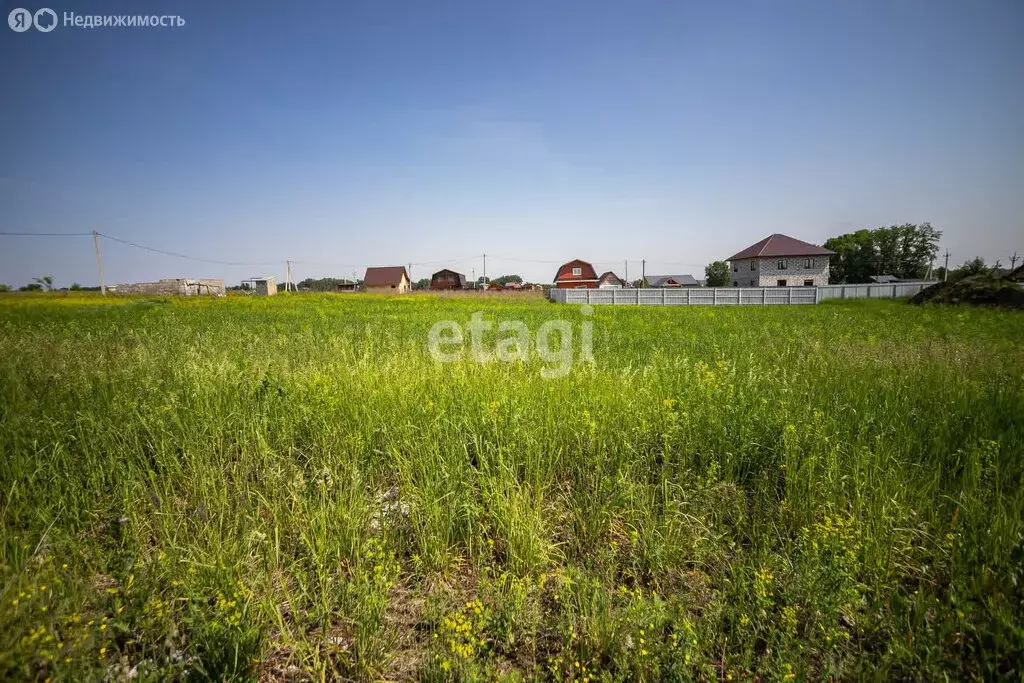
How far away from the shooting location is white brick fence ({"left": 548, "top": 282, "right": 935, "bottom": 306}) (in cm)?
2961

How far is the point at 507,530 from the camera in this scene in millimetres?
2611

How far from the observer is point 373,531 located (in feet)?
8.84

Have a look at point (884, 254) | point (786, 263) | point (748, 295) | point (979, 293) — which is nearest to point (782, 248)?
point (786, 263)

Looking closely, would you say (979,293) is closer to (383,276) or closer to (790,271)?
(790,271)

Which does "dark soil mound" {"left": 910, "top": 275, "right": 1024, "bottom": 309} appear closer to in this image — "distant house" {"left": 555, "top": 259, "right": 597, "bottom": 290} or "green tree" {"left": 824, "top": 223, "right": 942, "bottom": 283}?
"distant house" {"left": 555, "top": 259, "right": 597, "bottom": 290}

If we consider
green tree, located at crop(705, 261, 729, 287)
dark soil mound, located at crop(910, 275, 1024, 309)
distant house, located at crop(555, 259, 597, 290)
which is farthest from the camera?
green tree, located at crop(705, 261, 729, 287)

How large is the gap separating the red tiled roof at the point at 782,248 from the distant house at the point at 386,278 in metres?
57.3

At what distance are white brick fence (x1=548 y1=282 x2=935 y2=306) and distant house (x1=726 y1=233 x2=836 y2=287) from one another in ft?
53.0

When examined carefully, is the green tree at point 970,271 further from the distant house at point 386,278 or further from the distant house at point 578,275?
the distant house at point 386,278

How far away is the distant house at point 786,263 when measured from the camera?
48.9 metres

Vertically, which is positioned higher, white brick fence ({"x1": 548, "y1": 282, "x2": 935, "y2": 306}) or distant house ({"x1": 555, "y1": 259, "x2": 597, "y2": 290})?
distant house ({"x1": 555, "y1": 259, "x2": 597, "y2": 290})

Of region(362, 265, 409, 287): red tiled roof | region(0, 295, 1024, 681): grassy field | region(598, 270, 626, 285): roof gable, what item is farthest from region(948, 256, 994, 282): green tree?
region(362, 265, 409, 287): red tiled roof

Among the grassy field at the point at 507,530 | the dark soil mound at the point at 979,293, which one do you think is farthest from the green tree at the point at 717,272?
the grassy field at the point at 507,530

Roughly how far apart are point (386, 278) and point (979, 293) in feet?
238
